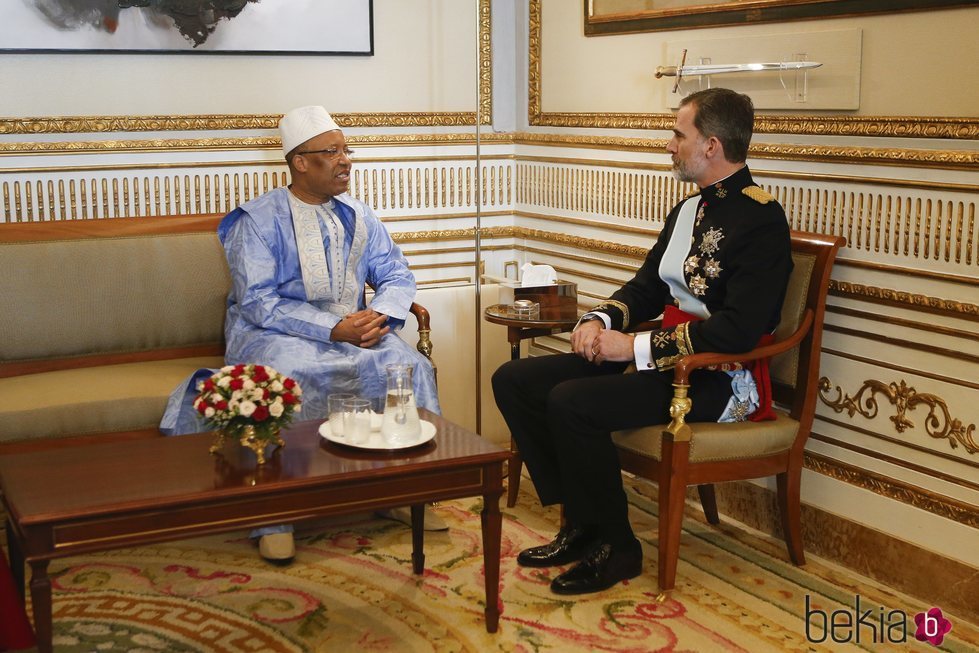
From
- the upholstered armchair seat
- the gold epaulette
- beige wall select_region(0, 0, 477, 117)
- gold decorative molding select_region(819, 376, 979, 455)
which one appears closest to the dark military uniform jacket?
the gold epaulette

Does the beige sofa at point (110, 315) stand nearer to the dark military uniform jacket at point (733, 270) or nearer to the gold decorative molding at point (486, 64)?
the dark military uniform jacket at point (733, 270)

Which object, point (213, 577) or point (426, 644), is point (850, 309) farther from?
point (213, 577)

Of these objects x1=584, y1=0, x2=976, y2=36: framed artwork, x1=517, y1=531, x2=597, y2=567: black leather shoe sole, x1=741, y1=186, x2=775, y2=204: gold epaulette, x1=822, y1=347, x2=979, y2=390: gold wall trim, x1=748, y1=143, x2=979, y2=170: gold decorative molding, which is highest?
x1=584, y1=0, x2=976, y2=36: framed artwork

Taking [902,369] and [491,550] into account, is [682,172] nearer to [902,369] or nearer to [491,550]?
[902,369]

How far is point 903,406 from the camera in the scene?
380 centimetres

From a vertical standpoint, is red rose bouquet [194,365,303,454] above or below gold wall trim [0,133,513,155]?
below

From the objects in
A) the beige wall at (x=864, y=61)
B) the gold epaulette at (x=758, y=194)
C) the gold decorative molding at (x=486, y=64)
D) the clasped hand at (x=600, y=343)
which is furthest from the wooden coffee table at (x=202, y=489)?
the gold decorative molding at (x=486, y=64)

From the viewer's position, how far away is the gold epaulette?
3846 mm

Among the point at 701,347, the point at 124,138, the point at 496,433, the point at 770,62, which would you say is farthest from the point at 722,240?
the point at 124,138

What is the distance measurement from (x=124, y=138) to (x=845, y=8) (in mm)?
2914

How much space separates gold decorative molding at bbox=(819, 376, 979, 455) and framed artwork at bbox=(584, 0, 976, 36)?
121 centimetres

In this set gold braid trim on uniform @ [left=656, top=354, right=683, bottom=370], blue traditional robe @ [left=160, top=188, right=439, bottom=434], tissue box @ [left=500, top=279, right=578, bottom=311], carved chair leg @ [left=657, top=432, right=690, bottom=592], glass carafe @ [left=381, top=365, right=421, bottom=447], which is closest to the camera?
glass carafe @ [left=381, top=365, right=421, bottom=447]

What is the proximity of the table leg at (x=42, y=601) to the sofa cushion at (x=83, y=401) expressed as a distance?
129 centimetres

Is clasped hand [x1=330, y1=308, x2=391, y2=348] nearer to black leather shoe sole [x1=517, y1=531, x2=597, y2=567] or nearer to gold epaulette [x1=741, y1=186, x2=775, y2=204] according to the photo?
black leather shoe sole [x1=517, y1=531, x2=597, y2=567]
